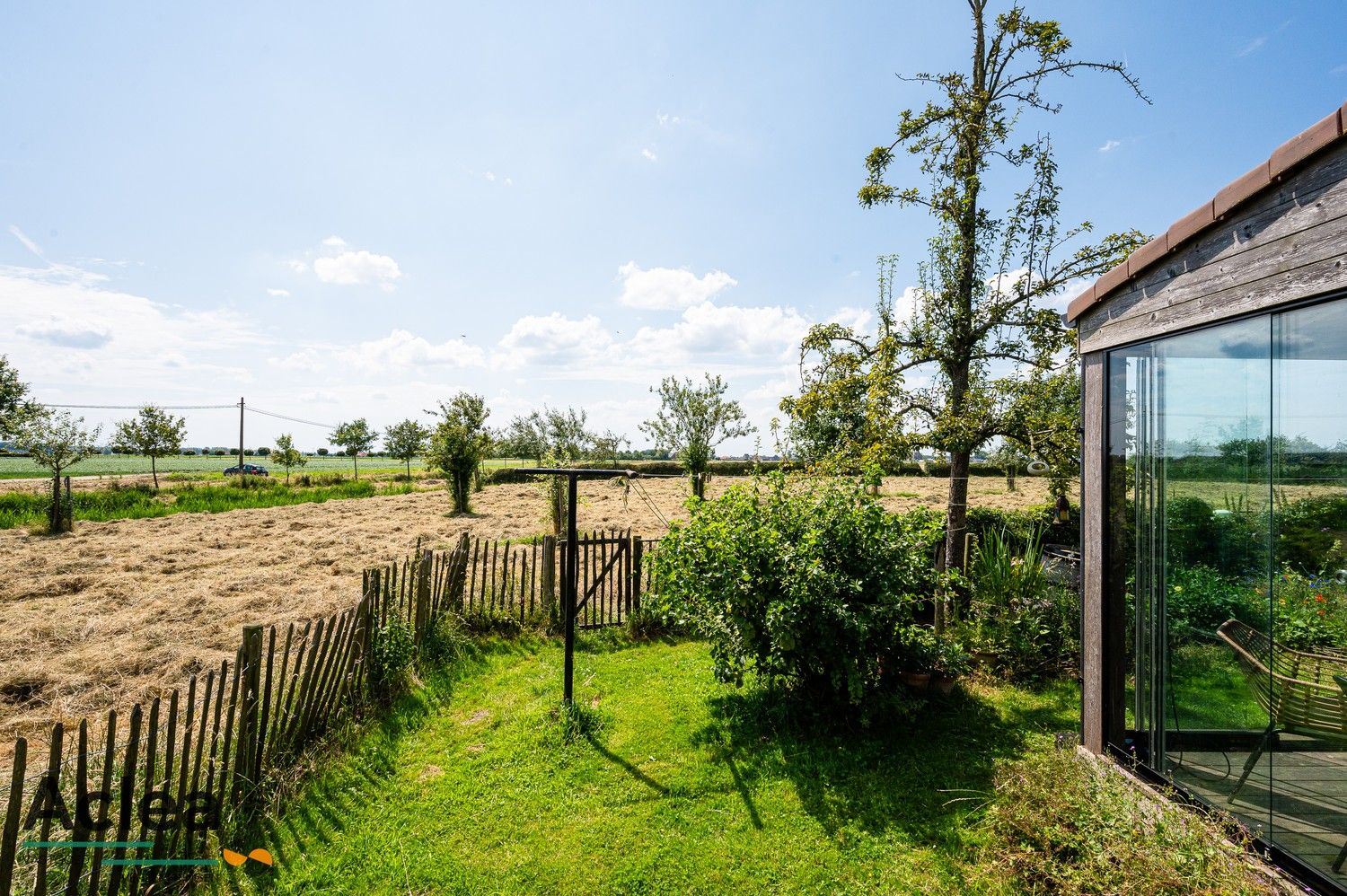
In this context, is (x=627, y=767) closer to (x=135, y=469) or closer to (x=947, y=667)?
(x=947, y=667)

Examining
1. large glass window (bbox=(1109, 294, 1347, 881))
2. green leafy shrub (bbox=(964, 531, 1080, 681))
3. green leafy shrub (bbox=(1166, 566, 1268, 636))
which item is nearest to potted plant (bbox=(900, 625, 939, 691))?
green leafy shrub (bbox=(964, 531, 1080, 681))

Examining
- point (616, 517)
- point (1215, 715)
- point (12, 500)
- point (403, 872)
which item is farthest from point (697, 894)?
point (12, 500)

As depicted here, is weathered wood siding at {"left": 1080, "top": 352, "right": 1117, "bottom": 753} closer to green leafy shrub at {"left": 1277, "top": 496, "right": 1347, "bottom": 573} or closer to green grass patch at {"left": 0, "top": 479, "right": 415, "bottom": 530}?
green leafy shrub at {"left": 1277, "top": 496, "right": 1347, "bottom": 573}

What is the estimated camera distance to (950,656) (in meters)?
5.54

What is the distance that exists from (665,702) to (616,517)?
45.3ft

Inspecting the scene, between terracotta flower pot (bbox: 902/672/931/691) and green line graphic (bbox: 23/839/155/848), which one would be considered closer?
green line graphic (bbox: 23/839/155/848)

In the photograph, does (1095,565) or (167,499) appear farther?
(167,499)

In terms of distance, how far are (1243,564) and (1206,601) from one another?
1.18 ft

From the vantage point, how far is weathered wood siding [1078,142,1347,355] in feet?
8.34

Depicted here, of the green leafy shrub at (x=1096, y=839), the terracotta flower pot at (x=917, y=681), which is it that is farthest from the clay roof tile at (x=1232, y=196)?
the terracotta flower pot at (x=917, y=681)

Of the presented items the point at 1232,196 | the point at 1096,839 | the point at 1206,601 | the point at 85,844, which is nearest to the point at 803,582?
the point at 1096,839

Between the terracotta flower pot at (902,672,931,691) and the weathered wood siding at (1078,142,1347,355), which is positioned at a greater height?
the weathered wood siding at (1078,142,1347,355)

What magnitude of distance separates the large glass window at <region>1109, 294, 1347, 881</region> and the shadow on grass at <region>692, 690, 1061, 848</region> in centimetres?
126

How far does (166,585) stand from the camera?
958 centimetres
